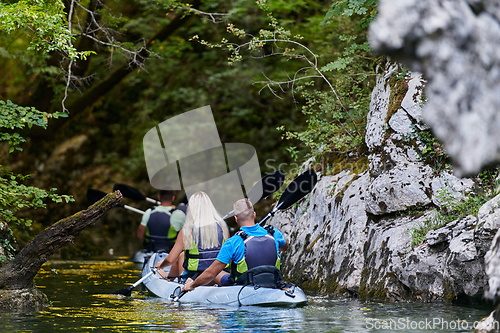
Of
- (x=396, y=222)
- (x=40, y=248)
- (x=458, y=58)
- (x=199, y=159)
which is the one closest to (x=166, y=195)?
(x=40, y=248)

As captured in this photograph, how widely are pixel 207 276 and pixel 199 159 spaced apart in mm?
9278

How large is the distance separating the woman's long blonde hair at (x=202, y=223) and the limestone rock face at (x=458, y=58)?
156 inches

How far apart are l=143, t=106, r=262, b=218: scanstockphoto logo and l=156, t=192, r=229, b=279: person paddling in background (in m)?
6.71

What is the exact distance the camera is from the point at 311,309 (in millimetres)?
5250

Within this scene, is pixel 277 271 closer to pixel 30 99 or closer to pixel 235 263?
pixel 235 263

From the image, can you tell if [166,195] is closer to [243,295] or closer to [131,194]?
[131,194]

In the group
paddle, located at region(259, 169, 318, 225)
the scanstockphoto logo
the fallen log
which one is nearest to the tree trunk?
the fallen log

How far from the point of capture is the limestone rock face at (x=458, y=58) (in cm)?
254

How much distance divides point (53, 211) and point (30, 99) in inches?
168

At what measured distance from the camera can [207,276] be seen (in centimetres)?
569

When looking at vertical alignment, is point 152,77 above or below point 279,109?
above

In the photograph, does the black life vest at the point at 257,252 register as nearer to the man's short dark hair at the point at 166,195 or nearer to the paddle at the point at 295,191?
the paddle at the point at 295,191

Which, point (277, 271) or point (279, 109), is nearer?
point (277, 271)

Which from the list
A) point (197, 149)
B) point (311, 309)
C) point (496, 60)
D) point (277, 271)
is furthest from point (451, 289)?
point (197, 149)
